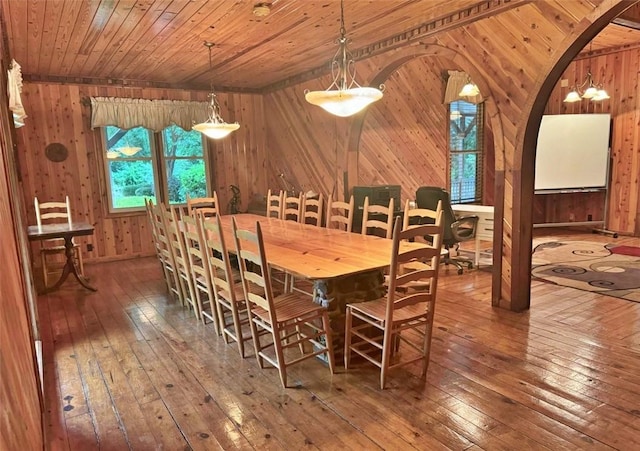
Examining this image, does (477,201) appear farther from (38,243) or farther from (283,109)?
(38,243)

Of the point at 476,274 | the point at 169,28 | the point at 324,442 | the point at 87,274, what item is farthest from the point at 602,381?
the point at 87,274

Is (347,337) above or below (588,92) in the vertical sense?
below

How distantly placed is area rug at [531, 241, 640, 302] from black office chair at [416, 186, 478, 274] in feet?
2.59

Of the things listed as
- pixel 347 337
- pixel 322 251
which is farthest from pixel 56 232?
pixel 347 337

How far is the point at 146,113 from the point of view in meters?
6.11

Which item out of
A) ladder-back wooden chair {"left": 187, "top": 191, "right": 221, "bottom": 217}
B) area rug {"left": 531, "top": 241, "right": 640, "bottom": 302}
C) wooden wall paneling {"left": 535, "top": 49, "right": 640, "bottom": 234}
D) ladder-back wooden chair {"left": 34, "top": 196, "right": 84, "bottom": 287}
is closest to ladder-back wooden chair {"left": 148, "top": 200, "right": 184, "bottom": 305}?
ladder-back wooden chair {"left": 187, "top": 191, "right": 221, "bottom": 217}

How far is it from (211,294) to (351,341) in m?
1.14

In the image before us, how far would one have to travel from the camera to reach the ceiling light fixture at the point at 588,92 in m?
5.98

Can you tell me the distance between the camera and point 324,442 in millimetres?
2059

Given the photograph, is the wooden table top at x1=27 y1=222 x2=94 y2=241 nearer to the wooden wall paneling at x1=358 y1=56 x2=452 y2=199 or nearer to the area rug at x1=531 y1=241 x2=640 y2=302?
the wooden wall paneling at x1=358 y1=56 x2=452 y2=199

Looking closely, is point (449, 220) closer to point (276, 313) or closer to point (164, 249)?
point (276, 313)

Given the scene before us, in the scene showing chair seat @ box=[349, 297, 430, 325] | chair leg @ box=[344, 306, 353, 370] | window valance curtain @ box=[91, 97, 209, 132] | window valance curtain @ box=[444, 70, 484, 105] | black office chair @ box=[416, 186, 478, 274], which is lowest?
chair leg @ box=[344, 306, 353, 370]

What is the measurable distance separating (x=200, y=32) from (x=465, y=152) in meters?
4.88

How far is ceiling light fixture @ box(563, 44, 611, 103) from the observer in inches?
235
